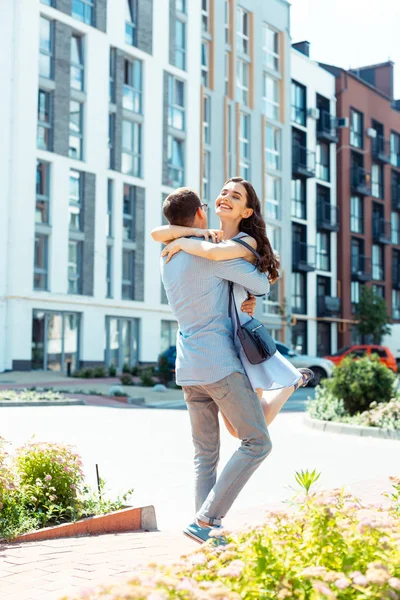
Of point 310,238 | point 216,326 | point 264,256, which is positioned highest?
point 310,238

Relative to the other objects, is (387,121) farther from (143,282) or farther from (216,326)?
(216,326)

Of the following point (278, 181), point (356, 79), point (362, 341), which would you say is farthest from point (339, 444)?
point (356, 79)

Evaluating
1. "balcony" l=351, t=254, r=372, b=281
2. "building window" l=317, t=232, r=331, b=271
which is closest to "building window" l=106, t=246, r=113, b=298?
"building window" l=317, t=232, r=331, b=271

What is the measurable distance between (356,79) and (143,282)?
2694 centimetres

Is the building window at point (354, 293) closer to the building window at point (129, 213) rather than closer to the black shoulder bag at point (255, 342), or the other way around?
the building window at point (129, 213)

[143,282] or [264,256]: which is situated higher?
[143,282]

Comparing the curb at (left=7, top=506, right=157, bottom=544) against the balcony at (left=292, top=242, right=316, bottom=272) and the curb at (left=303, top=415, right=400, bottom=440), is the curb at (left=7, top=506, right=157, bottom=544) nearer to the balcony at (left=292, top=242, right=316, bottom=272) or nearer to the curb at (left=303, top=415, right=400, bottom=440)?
the curb at (left=303, top=415, right=400, bottom=440)

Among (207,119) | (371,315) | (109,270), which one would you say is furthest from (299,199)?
(109,270)

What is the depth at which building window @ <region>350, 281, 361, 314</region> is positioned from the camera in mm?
56031

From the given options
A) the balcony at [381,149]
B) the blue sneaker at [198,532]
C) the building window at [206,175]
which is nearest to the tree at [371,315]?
A: the balcony at [381,149]

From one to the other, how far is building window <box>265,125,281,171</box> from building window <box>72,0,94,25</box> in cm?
1492

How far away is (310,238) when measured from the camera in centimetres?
5269

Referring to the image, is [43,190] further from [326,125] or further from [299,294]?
[326,125]

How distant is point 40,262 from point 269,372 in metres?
31.1
